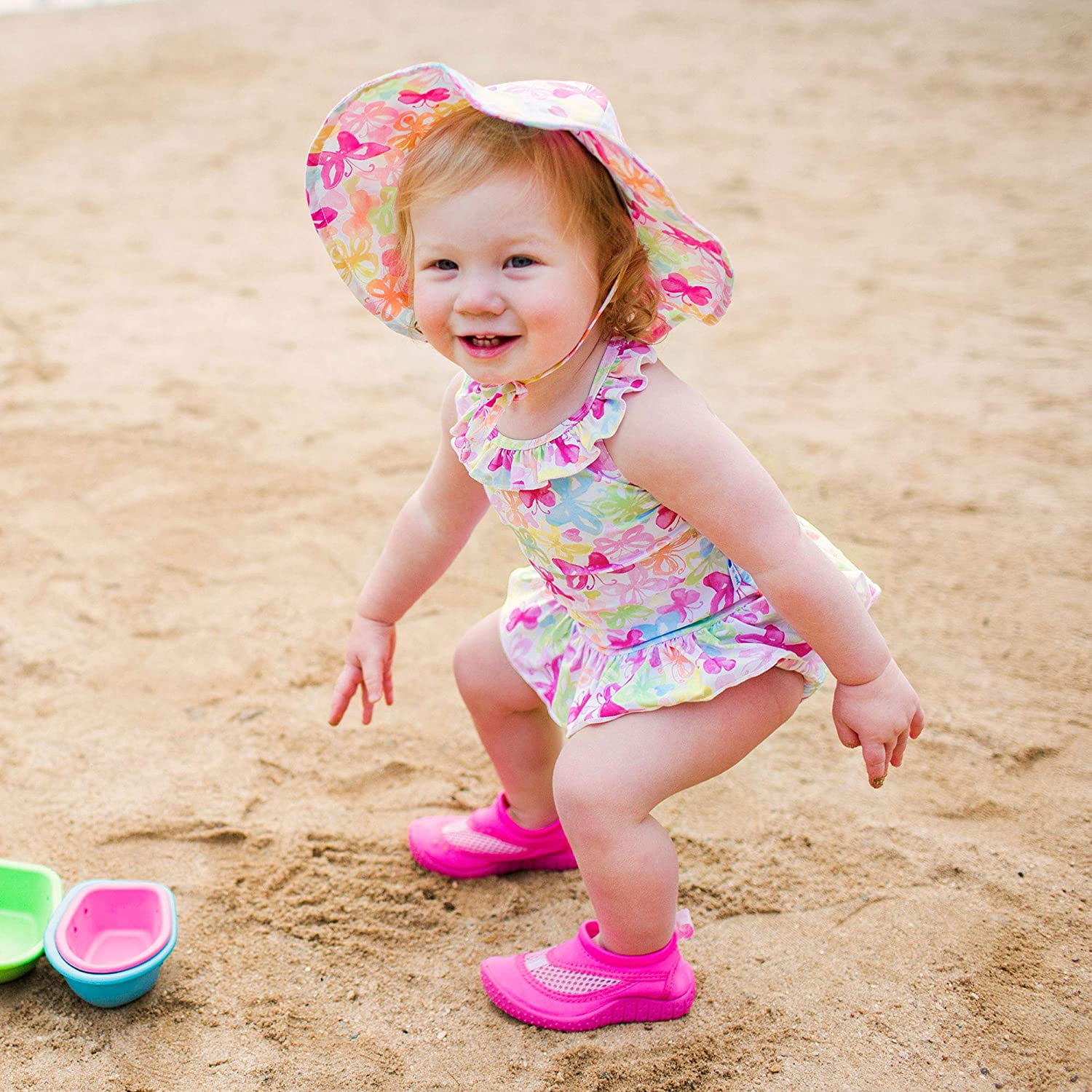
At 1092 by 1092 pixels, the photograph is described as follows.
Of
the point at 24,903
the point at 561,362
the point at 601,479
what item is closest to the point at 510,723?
the point at 601,479

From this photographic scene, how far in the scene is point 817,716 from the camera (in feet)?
7.13

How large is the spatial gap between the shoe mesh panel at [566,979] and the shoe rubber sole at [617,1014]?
0.03 meters

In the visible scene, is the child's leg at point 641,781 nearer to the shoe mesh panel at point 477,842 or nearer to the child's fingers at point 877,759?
the child's fingers at point 877,759

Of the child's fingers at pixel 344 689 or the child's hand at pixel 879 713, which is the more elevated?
the child's hand at pixel 879 713

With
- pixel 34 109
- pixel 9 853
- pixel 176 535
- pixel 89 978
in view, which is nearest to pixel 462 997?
pixel 89 978

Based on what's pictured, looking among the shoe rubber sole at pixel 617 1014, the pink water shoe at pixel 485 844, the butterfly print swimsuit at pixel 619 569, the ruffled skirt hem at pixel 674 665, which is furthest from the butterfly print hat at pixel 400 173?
the shoe rubber sole at pixel 617 1014

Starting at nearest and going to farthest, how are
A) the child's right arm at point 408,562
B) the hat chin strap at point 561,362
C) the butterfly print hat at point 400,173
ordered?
the butterfly print hat at point 400,173, the hat chin strap at point 561,362, the child's right arm at point 408,562

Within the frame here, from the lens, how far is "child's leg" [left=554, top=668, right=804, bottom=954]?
1.44 metres

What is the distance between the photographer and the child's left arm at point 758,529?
4.54 feet

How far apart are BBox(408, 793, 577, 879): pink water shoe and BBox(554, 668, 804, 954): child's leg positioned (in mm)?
312

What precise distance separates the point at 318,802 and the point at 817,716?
36.1 inches

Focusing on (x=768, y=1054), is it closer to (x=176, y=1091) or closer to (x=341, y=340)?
(x=176, y=1091)

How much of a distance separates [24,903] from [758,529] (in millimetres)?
1171

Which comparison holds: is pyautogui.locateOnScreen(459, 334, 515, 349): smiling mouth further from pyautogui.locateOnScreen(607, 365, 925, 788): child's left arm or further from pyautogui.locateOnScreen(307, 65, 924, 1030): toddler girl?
pyautogui.locateOnScreen(607, 365, 925, 788): child's left arm
